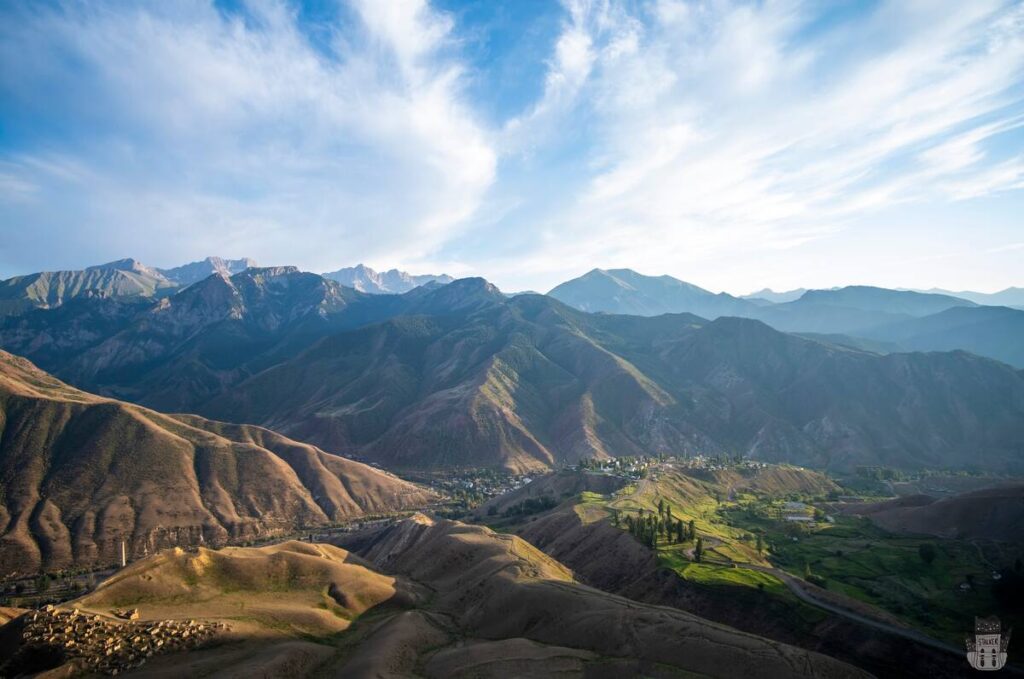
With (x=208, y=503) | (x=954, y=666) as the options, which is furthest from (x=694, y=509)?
(x=208, y=503)

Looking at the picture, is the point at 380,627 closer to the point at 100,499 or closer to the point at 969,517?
the point at 969,517

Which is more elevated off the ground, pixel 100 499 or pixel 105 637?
pixel 105 637

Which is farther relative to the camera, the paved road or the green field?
the green field

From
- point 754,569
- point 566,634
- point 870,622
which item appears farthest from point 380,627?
point 870,622

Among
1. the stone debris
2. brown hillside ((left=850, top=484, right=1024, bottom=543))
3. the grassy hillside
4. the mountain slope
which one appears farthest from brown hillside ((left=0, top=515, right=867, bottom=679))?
the mountain slope

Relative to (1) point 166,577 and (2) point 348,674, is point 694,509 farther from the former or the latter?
(1) point 166,577

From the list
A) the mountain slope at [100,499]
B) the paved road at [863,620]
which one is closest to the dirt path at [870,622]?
the paved road at [863,620]

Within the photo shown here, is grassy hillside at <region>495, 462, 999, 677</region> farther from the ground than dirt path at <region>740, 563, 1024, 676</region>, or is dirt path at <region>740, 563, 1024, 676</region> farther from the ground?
dirt path at <region>740, 563, 1024, 676</region>

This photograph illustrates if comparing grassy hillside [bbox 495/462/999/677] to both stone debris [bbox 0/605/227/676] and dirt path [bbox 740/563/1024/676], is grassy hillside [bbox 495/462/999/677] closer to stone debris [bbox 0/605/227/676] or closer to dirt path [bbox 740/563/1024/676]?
dirt path [bbox 740/563/1024/676]
